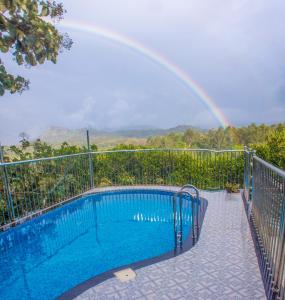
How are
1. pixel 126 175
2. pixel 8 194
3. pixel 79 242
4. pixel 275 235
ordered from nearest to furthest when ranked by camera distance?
pixel 275 235
pixel 79 242
pixel 8 194
pixel 126 175

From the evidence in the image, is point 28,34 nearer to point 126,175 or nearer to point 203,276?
point 126,175

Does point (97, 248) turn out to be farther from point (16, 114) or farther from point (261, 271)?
point (16, 114)

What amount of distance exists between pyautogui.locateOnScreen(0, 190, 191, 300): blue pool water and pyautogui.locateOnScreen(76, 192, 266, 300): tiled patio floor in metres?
0.63

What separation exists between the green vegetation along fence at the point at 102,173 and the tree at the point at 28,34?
174 centimetres

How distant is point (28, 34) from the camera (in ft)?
15.1

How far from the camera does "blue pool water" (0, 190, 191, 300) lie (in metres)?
3.07

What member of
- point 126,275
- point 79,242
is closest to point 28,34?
point 79,242

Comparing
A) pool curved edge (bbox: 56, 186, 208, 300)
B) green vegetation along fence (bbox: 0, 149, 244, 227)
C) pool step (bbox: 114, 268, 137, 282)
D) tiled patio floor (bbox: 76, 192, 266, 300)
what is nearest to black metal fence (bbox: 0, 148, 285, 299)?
green vegetation along fence (bbox: 0, 149, 244, 227)

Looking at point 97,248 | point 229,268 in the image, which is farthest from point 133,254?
point 229,268

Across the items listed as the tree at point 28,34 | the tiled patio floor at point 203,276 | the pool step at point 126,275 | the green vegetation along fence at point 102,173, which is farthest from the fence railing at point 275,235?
the tree at point 28,34

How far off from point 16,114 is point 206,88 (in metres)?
13.4

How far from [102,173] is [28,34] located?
422 centimetres

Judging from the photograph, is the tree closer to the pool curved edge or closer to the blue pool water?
the blue pool water

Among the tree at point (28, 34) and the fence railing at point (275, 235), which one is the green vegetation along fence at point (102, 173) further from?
the fence railing at point (275, 235)
